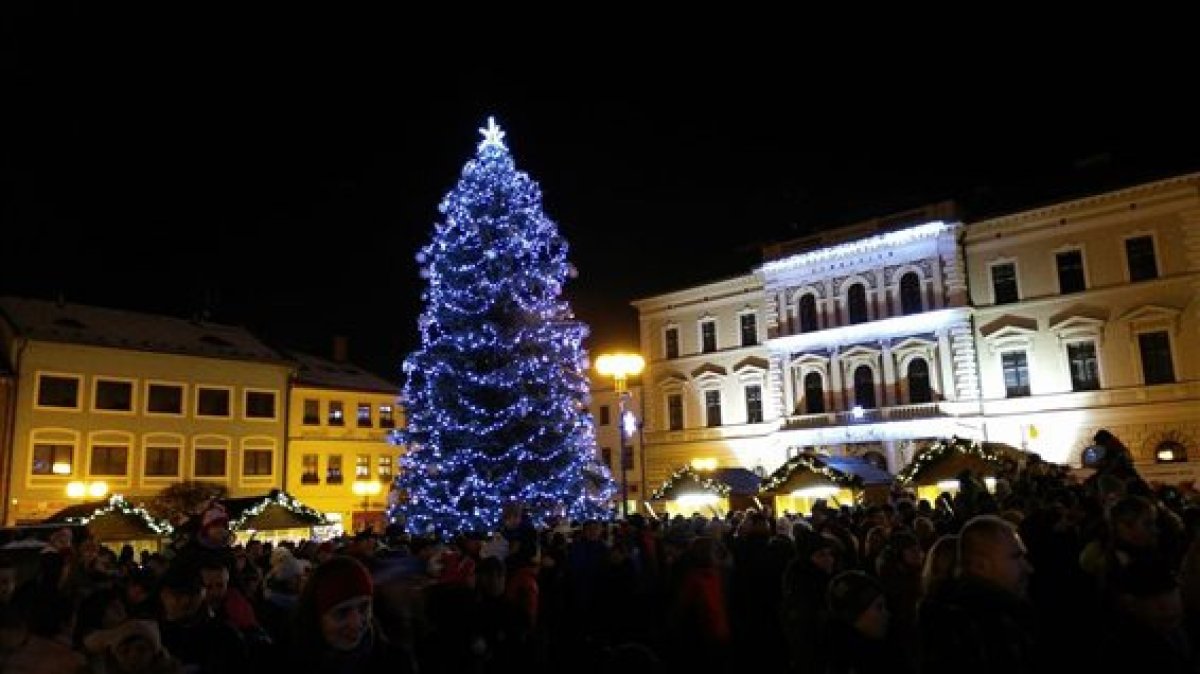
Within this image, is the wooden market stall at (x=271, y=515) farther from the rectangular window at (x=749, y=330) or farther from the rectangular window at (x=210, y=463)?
the rectangular window at (x=749, y=330)

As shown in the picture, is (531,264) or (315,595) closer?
(315,595)

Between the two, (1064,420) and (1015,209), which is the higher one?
(1015,209)

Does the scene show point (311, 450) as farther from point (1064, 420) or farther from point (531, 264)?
point (1064, 420)

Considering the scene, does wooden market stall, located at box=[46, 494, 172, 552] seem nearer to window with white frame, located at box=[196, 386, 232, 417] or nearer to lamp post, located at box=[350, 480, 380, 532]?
window with white frame, located at box=[196, 386, 232, 417]

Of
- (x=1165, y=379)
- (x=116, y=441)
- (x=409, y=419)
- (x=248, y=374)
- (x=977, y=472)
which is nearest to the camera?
(x=977, y=472)

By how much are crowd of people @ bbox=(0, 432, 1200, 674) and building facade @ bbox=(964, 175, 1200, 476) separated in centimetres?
2510

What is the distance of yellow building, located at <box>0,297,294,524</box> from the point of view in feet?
127

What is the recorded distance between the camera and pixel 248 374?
47.1 metres

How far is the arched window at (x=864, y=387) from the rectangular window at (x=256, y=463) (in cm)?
2947

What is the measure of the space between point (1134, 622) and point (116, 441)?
44.8 meters

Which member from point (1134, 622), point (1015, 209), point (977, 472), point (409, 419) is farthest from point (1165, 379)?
point (1134, 622)

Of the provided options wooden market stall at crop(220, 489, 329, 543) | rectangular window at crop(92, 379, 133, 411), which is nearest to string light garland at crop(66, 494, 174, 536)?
wooden market stall at crop(220, 489, 329, 543)

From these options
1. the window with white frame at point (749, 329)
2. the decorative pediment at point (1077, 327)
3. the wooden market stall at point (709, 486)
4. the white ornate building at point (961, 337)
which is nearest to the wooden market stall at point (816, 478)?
the wooden market stall at point (709, 486)

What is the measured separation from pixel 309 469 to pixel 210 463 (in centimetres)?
536
